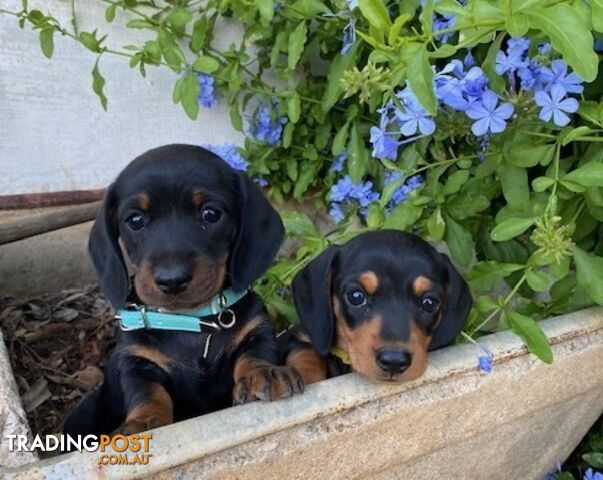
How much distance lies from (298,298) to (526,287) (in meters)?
0.83

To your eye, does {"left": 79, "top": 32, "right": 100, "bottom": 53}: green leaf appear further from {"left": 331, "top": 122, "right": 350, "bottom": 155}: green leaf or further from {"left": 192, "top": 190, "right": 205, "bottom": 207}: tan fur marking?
{"left": 192, "top": 190, "right": 205, "bottom": 207}: tan fur marking

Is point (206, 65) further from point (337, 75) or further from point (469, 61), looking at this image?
point (469, 61)

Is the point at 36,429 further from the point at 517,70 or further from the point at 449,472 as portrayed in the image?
the point at 517,70

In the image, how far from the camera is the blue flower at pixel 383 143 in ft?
8.45

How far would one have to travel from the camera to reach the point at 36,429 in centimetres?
275

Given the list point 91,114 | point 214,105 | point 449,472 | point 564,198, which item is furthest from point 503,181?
point 91,114

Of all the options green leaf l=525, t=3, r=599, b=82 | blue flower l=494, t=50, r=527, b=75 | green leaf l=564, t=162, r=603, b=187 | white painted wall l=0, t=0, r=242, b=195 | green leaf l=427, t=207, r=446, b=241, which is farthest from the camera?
white painted wall l=0, t=0, r=242, b=195

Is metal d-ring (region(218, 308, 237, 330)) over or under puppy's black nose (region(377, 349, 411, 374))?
under

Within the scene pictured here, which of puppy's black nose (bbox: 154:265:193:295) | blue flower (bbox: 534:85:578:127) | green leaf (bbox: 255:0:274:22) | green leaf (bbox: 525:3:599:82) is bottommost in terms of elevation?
puppy's black nose (bbox: 154:265:193:295)

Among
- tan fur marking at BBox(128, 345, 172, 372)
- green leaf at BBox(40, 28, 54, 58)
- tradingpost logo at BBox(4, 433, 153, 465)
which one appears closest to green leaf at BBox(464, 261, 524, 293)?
tan fur marking at BBox(128, 345, 172, 372)

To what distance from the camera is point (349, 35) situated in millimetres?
2941

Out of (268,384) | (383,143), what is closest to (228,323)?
(268,384)

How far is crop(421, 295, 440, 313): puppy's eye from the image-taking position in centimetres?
234

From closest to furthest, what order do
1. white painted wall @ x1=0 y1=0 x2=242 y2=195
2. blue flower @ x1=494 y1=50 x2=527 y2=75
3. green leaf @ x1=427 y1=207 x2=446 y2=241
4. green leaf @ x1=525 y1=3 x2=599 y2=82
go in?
green leaf @ x1=525 y1=3 x2=599 y2=82 → blue flower @ x1=494 y1=50 x2=527 y2=75 → green leaf @ x1=427 y1=207 x2=446 y2=241 → white painted wall @ x1=0 y1=0 x2=242 y2=195
